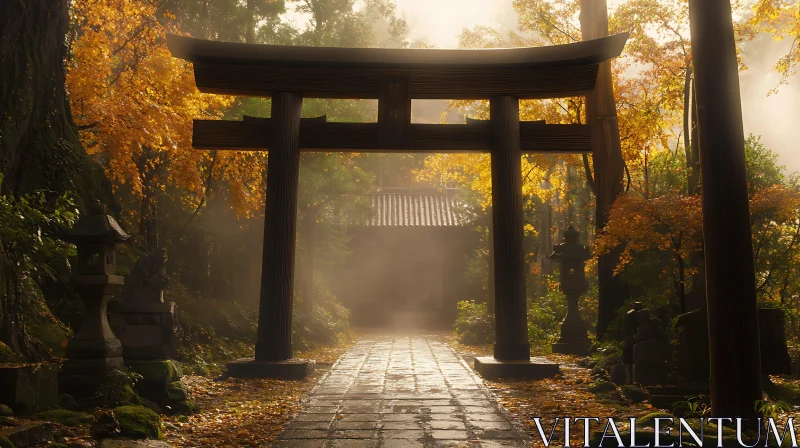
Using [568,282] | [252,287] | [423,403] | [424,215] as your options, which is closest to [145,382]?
[423,403]

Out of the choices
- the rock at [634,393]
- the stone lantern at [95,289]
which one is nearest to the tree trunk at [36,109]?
the stone lantern at [95,289]

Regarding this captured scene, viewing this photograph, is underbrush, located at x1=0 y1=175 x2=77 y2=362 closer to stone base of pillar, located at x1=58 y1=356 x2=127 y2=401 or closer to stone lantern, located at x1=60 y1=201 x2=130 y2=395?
stone lantern, located at x1=60 y1=201 x2=130 y2=395

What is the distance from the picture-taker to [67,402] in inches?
273

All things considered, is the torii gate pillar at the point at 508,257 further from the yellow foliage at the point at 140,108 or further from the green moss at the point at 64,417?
the yellow foliage at the point at 140,108

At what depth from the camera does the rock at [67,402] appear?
22.6 ft

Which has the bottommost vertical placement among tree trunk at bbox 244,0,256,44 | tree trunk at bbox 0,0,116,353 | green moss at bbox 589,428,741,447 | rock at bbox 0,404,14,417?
green moss at bbox 589,428,741,447

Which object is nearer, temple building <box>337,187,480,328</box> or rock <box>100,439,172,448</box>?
rock <box>100,439,172,448</box>

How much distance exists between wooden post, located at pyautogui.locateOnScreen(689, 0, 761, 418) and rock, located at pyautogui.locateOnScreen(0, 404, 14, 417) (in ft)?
21.2

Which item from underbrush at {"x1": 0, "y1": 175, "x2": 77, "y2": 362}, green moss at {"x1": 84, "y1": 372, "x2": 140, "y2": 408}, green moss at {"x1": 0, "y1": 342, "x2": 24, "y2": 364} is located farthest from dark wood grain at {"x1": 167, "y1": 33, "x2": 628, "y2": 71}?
green moss at {"x1": 0, "y1": 342, "x2": 24, "y2": 364}

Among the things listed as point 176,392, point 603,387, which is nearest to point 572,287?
point 603,387

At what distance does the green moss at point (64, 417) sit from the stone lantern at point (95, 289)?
974mm

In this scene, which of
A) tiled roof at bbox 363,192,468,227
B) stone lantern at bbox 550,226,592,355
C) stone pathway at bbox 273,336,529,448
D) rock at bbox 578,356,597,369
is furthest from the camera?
tiled roof at bbox 363,192,468,227

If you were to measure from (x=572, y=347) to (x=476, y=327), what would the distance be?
4.40 metres

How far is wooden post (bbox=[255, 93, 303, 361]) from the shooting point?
11.1 meters
